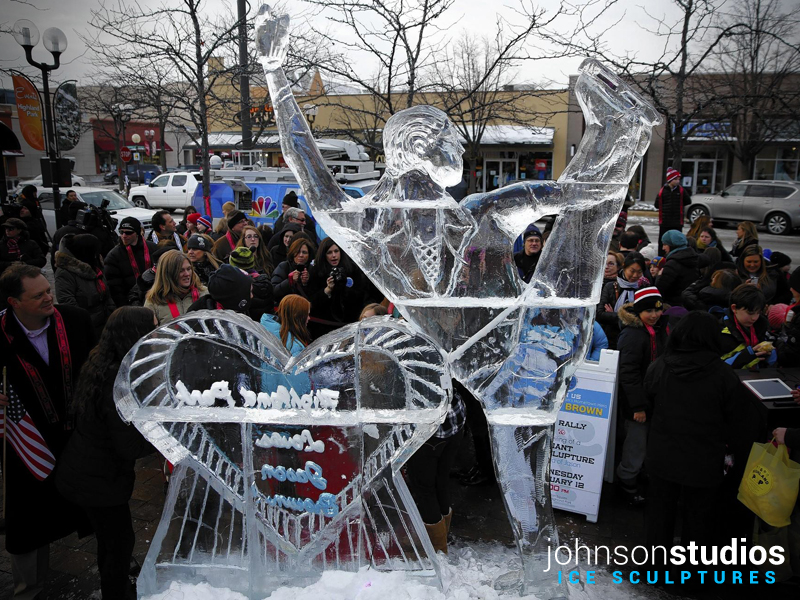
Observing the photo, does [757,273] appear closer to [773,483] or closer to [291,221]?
[773,483]

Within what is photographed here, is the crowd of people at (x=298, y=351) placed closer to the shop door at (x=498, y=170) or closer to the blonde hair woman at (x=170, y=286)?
the blonde hair woman at (x=170, y=286)

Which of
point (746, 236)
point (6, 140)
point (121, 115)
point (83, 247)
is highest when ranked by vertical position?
point (121, 115)

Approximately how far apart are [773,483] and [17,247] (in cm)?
757

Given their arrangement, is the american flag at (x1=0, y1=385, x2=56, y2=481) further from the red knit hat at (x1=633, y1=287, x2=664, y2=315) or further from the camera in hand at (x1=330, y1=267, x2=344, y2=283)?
the red knit hat at (x1=633, y1=287, x2=664, y2=315)

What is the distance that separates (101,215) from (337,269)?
14.8ft

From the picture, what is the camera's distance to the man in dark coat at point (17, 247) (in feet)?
22.5

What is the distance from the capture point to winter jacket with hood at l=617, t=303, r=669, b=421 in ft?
13.0

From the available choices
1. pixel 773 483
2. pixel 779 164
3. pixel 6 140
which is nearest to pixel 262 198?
pixel 6 140

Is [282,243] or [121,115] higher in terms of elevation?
[121,115]

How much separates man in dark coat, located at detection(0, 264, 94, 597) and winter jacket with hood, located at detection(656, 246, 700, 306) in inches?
188

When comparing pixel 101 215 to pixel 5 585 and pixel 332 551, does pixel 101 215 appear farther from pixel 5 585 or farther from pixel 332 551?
pixel 332 551

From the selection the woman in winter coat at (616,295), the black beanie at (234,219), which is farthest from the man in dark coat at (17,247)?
the woman in winter coat at (616,295)

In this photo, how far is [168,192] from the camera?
21.0 m

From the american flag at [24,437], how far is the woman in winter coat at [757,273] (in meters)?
5.69
